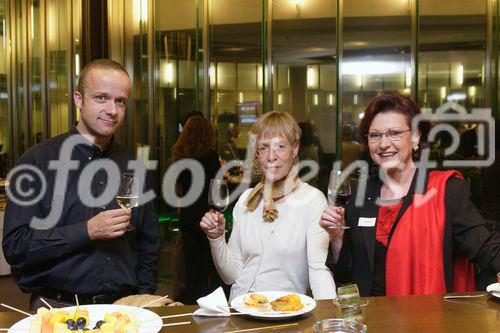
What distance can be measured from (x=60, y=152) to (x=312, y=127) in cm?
365

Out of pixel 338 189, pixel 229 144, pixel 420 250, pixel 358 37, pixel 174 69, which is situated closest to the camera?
pixel 338 189

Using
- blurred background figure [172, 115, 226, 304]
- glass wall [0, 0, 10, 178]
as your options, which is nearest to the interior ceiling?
blurred background figure [172, 115, 226, 304]

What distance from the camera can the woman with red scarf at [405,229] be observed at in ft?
8.25

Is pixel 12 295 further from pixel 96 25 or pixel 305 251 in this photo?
pixel 305 251

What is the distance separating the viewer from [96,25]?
17.0ft

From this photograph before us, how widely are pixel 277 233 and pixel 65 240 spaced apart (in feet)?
3.06

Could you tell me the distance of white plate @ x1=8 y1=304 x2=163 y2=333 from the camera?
68.7 inches

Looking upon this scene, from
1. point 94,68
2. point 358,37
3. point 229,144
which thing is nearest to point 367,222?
point 94,68

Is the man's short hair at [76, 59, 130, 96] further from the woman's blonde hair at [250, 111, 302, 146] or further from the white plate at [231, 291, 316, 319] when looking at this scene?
the white plate at [231, 291, 316, 319]

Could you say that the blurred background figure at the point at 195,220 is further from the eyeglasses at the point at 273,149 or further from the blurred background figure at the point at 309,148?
the eyeglasses at the point at 273,149

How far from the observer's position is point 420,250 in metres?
2.54

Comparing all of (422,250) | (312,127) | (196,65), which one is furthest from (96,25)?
(422,250)

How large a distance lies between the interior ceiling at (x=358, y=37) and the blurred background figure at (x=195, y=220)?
1.54 m

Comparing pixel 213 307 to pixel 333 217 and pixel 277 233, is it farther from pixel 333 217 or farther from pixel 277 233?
pixel 277 233
